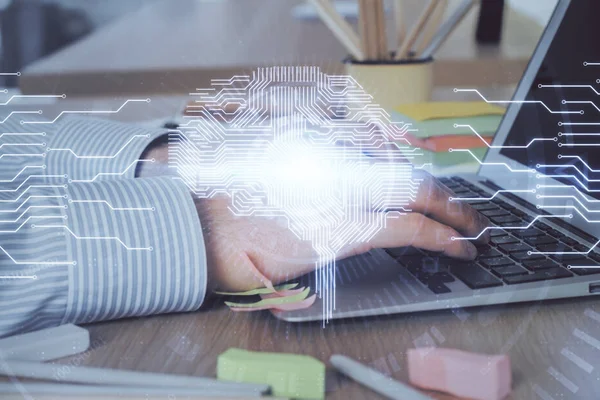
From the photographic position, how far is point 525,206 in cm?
39

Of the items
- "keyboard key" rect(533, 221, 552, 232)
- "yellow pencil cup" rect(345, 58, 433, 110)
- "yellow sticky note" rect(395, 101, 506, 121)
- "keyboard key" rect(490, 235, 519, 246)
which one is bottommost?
"keyboard key" rect(490, 235, 519, 246)

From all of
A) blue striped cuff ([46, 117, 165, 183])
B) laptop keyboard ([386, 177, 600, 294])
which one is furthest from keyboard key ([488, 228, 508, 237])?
blue striped cuff ([46, 117, 165, 183])

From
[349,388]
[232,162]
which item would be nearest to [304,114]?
[232,162]

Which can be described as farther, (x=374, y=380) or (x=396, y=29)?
(x=396, y=29)

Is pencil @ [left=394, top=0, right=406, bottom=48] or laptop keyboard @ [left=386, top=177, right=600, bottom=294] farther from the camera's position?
pencil @ [left=394, top=0, right=406, bottom=48]

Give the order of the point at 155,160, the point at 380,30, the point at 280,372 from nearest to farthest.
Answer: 1. the point at 280,372
2. the point at 155,160
3. the point at 380,30

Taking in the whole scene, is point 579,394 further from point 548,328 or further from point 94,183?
point 94,183

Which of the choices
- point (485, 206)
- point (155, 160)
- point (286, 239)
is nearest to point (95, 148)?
point (155, 160)

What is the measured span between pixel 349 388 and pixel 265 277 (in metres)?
0.10

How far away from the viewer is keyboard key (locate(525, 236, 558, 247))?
0.37 metres

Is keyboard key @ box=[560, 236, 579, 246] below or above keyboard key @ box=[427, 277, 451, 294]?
above

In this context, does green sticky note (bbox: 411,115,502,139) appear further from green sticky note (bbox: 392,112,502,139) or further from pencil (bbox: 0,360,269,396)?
pencil (bbox: 0,360,269,396)

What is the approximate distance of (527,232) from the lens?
38 cm

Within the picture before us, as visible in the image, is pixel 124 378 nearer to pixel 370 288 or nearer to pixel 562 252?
pixel 370 288
